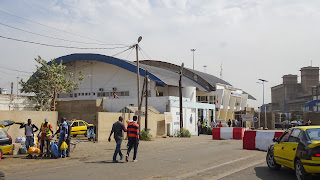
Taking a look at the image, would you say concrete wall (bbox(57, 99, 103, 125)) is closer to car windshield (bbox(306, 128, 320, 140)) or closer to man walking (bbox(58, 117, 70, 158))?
man walking (bbox(58, 117, 70, 158))

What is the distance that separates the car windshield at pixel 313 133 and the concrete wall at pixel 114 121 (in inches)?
683

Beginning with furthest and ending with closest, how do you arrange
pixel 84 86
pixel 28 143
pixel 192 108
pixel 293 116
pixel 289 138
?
pixel 293 116 < pixel 84 86 < pixel 192 108 < pixel 28 143 < pixel 289 138

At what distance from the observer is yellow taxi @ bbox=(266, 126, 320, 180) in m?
8.16

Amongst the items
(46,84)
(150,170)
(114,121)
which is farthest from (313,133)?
(46,84)

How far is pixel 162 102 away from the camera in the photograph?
34438mm

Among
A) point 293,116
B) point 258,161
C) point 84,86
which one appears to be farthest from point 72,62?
point 293,116

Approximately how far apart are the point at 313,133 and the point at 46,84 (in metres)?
30.7

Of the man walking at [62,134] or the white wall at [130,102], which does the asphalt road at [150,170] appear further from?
the white wall at [130,102]

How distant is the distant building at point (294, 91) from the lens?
111 metres

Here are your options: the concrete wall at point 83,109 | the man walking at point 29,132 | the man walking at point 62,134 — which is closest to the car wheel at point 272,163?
the man walking at point 62,134

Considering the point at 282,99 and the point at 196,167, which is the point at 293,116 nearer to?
the point at 282,99

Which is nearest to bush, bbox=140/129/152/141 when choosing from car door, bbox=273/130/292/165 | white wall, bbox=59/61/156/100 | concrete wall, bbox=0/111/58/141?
concrete wall, bbox=0/111/58/141

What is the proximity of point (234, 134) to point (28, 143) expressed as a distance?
17.3 m

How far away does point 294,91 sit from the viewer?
120m
